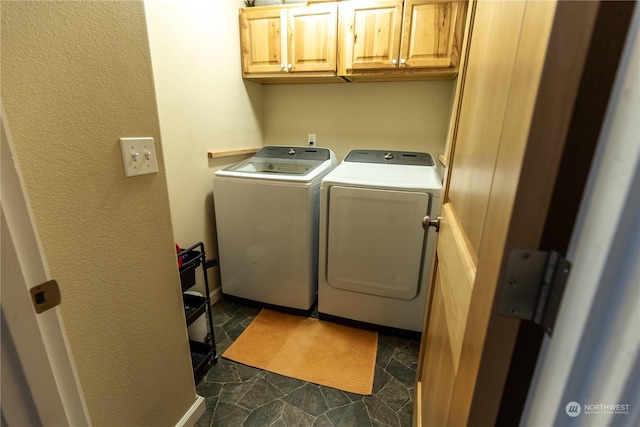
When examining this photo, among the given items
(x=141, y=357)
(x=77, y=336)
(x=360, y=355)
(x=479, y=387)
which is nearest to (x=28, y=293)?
(x=77, y=336)

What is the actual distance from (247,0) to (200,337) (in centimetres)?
235

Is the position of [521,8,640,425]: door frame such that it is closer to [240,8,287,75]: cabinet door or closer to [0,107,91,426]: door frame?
[0,107,91,426]: door frame

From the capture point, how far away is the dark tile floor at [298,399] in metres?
1.40

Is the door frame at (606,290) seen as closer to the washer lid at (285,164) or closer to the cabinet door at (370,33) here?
the washer lid at (285,164)

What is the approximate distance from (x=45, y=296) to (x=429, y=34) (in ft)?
7.20

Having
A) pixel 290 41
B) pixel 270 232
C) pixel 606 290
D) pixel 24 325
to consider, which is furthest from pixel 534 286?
pixel 290 41

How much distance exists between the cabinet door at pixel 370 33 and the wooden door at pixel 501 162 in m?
1.35

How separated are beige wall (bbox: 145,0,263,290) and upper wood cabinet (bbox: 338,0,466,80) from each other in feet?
2.68

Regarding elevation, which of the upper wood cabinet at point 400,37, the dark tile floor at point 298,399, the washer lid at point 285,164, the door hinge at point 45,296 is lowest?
the dark tile floor at point 298,399

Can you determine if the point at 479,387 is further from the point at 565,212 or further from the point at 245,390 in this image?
the point at 245,390

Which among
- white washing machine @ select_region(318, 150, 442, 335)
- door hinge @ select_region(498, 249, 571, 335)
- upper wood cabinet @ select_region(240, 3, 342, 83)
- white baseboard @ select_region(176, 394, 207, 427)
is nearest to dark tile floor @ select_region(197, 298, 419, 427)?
white baseboard @ select_region(176, 394, 207, 427)

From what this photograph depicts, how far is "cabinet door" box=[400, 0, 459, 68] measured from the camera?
1.82 meters

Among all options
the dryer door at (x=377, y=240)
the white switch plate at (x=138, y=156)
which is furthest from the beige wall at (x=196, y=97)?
the dryer door at (x=377, y=240)

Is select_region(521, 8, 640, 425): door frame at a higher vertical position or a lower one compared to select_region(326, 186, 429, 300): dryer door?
higher
